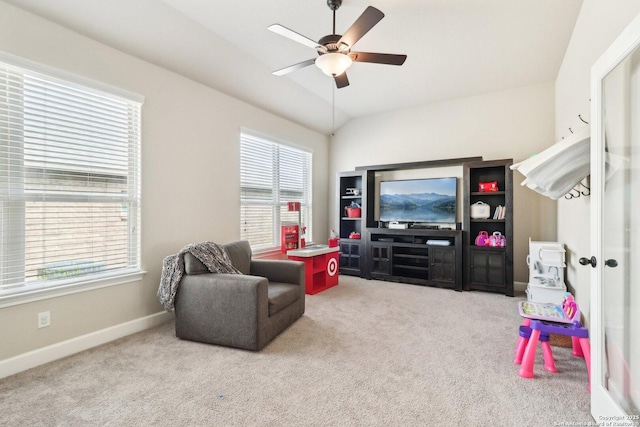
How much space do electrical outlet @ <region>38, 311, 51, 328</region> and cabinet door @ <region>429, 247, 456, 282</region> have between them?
4521 mm

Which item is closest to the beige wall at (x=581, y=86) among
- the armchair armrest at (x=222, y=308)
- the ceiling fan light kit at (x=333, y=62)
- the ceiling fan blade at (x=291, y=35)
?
the ceiling fan light kit at (x=333, y=62)

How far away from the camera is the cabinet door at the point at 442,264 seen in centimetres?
462

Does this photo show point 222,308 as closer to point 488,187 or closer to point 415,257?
point 415,257

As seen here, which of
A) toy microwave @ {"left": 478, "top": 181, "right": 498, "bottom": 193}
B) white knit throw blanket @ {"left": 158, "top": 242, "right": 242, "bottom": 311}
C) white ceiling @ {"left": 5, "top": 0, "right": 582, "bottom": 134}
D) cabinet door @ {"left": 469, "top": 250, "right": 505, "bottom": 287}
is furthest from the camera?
toy microwave @ {"left": 478, "top": 181, "right": 498, "bottom": 193}

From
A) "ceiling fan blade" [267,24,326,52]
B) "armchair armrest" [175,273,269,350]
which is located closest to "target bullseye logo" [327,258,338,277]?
"armchair armrest" [175,273,269,350]

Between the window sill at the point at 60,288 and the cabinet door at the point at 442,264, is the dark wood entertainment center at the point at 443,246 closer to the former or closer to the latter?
the cabinet door at the point at 442,264

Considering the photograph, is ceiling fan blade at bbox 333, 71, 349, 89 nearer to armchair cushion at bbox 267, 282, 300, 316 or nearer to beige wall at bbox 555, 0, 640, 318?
beige wall at bbox 555, 0, 640, 318

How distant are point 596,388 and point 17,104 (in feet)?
13.7

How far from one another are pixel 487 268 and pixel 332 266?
2251 mm

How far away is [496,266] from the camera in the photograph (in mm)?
4359

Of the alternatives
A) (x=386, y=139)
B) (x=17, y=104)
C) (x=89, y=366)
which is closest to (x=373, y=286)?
(x=386, y=139)

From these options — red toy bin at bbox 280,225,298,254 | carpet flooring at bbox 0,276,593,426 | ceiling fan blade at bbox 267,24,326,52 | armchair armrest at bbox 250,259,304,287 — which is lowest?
carpet flooring at bbox 0,276,593,426

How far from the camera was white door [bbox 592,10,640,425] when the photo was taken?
1546 millimetres

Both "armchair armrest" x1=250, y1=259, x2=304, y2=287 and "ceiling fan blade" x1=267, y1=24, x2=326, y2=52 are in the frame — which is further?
"armchair armrest" x1=250, y1=259, x2=304, y2=287
